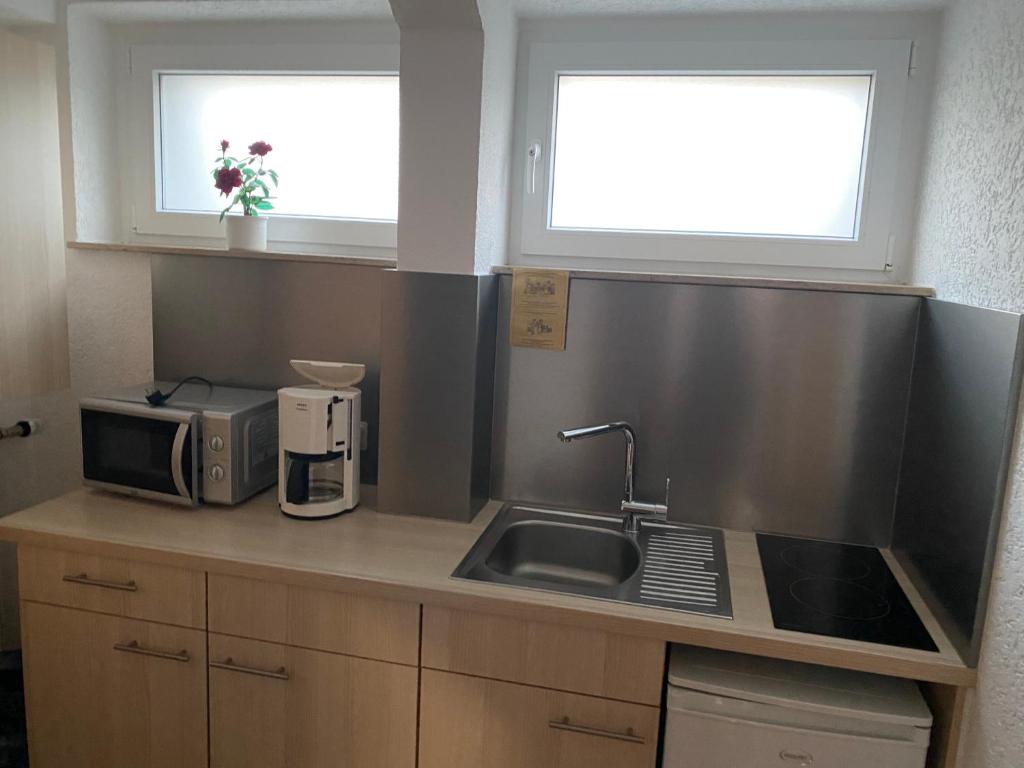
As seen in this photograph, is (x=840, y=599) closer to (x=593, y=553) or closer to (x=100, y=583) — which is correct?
(x=593, y=553)

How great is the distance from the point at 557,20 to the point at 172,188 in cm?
132

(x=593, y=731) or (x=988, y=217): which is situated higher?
(x=988, y=217)

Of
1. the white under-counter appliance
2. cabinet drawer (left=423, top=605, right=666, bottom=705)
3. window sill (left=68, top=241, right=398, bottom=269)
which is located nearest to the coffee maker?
window sill (left=68, top=241, right=398, bottom=269)

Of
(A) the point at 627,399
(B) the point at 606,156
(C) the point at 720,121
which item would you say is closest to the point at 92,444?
(A) the point at 627,399

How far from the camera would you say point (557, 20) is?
2.05 meters

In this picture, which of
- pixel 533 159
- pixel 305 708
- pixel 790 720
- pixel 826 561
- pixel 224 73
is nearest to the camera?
pixel 790 720

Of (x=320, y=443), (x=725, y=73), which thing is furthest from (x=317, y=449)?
(x=725, y=73)

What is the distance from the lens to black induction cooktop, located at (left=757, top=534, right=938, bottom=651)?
1.46 m

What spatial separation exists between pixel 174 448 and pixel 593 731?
3.81 ft

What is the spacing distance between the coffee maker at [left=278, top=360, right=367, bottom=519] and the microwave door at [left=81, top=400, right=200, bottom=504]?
22cm

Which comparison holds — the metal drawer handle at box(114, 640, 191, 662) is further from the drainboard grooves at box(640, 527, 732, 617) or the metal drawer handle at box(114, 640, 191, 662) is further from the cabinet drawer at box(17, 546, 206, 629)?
the drainboard grooves at box(640, 527, 732, 617)

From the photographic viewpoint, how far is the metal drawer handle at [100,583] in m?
1.69

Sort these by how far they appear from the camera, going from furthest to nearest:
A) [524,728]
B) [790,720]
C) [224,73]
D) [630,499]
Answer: [224,73], [630,499], [524,728], [790,720]

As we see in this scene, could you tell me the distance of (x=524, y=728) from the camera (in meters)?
1.54
